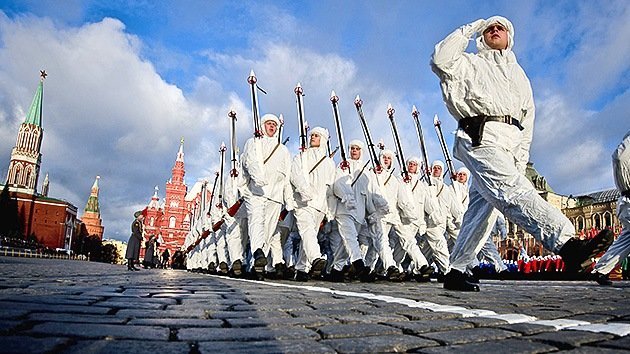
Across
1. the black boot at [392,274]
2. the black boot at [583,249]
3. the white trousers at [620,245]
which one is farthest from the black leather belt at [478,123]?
the black boot at [392,274]

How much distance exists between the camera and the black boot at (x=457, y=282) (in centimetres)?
508

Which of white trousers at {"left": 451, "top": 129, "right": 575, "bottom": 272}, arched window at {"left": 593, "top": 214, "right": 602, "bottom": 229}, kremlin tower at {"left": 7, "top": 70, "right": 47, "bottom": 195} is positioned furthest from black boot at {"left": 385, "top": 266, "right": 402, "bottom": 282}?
kremlin tower at {"left": 7, "top": 70, "right": 47, "bottom": 195}

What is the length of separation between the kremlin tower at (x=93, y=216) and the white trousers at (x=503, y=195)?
148m

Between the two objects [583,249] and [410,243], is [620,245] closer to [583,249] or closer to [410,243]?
[583,249]

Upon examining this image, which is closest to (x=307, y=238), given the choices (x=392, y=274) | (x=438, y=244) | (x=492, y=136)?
(x=392, y=274)

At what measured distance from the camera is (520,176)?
4.37 m

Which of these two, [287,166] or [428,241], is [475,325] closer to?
[287,166]

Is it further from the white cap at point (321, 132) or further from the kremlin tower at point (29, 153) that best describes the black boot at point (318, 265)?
the kremlin tower at point (29, 153)

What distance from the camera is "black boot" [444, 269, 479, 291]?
5.08 metres

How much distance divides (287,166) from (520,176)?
220 inches

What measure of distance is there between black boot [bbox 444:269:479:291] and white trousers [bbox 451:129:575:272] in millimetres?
257

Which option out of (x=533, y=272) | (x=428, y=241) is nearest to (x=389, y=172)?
(x=428, y=241)

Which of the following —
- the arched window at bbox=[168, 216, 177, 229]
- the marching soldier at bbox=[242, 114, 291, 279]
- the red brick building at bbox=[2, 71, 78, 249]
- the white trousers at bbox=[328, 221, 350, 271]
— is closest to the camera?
the marching soldier at bbox=[242, 114, 291, 279]

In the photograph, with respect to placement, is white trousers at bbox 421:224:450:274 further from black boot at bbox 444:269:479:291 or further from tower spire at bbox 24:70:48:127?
tower spire at bbox 24:70:48:127
